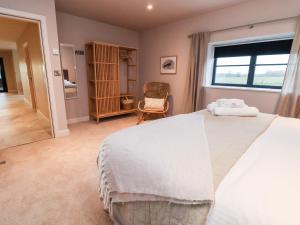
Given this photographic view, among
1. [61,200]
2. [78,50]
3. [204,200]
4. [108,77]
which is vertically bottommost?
[61,200]

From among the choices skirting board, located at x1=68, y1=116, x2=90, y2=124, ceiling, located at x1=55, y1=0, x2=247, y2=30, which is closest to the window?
ceiling, located at x1=55, y1=0, x2=247, y2=30

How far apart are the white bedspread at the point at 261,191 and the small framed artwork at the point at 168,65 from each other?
3.24m

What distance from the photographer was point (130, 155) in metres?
0.98

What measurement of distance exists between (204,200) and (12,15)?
129 inches

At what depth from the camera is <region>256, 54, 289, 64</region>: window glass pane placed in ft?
8.81

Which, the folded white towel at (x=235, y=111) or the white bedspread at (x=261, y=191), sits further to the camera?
the folded white towel at (x=235, y=111)

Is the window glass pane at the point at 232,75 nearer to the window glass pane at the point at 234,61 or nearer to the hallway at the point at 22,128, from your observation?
the window glass pane at the point at 234,61

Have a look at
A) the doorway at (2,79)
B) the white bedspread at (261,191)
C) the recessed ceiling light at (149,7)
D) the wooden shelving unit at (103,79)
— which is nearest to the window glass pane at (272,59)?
the recessed ceiling light at (149,7)

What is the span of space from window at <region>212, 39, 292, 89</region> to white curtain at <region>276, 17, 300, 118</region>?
34 centimetres

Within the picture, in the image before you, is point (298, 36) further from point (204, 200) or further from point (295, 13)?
point (204, 200)

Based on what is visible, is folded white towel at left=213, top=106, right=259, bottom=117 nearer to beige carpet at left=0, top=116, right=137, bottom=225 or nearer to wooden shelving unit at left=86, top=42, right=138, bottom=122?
beige carpet at left=0, top=116, right=137, bottom=225

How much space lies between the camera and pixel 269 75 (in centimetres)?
286

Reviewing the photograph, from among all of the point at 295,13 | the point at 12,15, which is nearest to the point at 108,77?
the point at 12,15

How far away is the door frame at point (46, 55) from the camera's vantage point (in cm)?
236
